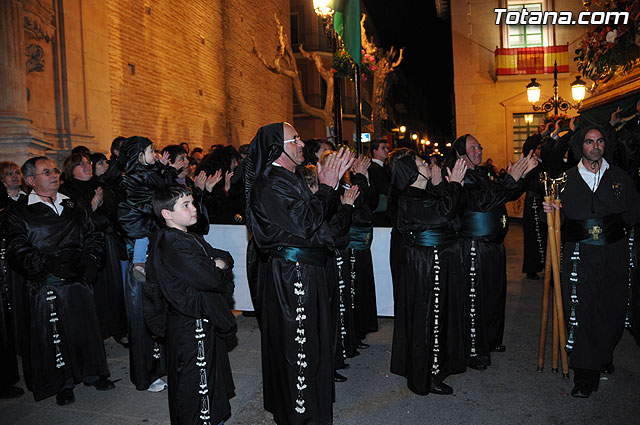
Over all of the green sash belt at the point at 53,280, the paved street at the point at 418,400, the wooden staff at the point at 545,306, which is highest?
the green sash belt at the point at 53,280

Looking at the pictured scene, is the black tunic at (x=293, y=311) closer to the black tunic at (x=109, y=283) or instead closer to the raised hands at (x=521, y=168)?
the raised hands at (x=521, y=168)

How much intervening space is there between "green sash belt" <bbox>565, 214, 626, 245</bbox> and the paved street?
129cm

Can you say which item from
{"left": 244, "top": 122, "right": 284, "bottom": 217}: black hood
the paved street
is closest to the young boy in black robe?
{"left": 244, "top": 122, "right": 284, "bottom": 217}: black hood

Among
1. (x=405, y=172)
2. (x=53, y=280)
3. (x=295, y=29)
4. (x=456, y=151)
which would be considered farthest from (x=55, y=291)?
(x=295, y=29)

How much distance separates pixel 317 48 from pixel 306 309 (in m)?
34.4

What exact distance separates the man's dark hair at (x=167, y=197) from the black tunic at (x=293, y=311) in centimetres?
56

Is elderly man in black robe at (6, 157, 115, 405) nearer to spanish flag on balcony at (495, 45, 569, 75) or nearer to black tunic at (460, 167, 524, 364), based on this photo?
black tunic at (460, 167, 524, 364)

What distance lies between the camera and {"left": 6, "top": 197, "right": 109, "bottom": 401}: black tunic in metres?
4.50

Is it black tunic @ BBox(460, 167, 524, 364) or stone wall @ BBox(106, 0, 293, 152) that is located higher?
stone wall @ BBox(106, 0, 293, 152)

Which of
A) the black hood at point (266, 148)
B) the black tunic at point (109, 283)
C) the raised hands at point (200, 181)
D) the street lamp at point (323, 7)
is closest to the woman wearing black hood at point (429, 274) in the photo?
the black hood at point (266, 148)

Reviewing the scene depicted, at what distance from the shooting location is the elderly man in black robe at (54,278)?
451 centimetres

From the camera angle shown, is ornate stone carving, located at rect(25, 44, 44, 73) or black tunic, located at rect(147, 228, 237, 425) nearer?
black tunic, located at rect(147, 228, 237, 425)

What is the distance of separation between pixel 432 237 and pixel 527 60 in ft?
60.6

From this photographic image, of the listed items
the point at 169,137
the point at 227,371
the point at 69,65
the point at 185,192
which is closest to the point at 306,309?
the point at 227,371
